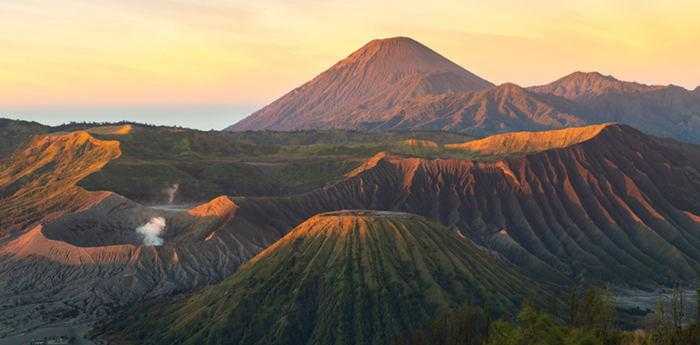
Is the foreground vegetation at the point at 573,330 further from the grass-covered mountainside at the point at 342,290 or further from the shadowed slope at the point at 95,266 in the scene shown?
the shadowed slope at the point at 95,266

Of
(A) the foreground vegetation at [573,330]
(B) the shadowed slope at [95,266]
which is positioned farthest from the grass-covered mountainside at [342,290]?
(A) the foreground vegetation at [573,330]

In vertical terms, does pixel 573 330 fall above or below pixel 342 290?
above

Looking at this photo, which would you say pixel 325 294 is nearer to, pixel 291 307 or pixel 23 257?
pixel 291 307

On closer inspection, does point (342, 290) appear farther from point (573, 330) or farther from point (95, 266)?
point (95, 266)

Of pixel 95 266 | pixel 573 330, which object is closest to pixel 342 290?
pixel 573 330

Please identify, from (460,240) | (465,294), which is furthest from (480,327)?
(460,240)

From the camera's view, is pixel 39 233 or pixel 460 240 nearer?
pixel 460 240
